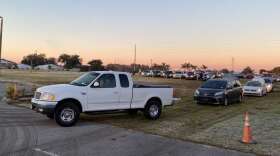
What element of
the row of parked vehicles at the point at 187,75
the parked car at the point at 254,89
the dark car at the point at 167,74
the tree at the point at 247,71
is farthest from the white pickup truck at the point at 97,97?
the tree at the point at 247,71

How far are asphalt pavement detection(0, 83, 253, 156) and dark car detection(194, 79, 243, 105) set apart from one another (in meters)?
10.9

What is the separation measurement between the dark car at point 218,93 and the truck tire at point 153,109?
306 inches

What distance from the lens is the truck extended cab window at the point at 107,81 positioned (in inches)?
526

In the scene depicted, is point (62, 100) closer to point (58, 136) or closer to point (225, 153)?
point (58, 136)

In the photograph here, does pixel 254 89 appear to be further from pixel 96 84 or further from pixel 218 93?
pixel 96 84

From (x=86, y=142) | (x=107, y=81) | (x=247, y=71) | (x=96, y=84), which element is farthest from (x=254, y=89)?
(x=247, y=71)

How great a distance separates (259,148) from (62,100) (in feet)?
21.3

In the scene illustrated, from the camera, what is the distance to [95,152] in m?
8.66

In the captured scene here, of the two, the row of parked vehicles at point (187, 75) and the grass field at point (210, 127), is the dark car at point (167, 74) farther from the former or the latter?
the grass field at point (210, 127)

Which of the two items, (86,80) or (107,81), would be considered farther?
(107,81)

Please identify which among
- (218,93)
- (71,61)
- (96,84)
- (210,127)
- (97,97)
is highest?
(71,61)

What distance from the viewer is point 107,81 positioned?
13547 millimetres

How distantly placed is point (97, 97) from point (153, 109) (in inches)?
110

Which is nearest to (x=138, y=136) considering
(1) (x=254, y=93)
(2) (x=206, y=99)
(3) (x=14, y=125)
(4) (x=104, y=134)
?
(4) (x=104, y=134)
